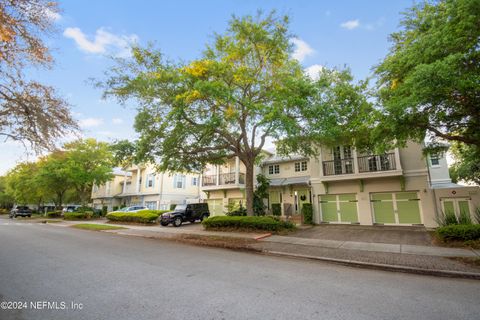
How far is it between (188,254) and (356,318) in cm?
621

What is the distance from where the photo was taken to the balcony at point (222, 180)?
72.6 feet

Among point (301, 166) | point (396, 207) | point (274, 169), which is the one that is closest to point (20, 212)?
point (274, 169)

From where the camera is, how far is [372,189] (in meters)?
16.0

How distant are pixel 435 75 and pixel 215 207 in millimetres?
20511

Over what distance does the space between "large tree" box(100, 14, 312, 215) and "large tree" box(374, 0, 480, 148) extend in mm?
3730

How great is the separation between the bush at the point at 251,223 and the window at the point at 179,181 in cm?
1736

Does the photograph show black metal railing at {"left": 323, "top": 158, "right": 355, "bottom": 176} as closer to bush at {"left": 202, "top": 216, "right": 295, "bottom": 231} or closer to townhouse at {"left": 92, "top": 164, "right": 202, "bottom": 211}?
bush at {"left": 202, "top": 216, "right": 295, "bottom": 231}

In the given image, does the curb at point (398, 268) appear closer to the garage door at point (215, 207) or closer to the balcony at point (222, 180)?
the balcony at point (222, 180)

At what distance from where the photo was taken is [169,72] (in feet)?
36.9

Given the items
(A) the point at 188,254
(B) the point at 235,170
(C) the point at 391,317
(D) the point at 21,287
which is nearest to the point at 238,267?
(A) the point at 188,254

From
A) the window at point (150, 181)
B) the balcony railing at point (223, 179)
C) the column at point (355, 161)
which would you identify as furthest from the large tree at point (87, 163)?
the column at point (355, 161)

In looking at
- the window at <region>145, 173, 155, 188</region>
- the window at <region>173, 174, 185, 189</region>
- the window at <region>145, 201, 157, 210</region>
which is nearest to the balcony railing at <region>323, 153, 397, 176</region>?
the window at <region>173, 174, 185, 189</region>

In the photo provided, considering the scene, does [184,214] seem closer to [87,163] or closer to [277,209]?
[277,209]

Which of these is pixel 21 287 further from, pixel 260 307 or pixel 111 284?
pixel 260 307
